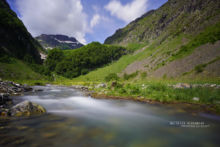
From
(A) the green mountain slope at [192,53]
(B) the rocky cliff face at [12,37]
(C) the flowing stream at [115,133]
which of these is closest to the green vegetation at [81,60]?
(B) the rocky cliff face at [12,37]

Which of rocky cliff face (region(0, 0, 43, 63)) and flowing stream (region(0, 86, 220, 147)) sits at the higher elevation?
rocky cliff face (region(0, 0, 43, 63))

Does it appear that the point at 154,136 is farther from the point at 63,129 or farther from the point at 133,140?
the point at 63,129

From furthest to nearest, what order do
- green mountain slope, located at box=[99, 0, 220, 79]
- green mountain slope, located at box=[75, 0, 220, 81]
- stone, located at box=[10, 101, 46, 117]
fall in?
green mountain slope, located at box=[99, 0, 220, 79] < green mountain slope, located at box=[75, 0, 220, 81] < stone, located at box=[10, 101, 46, 117]

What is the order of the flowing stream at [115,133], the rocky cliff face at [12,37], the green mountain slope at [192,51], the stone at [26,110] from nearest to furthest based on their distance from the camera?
the flowing stream at [115,133], the stone at [26,110], the green mountain slope at [192,51], the rocky cliff face at [12,37]

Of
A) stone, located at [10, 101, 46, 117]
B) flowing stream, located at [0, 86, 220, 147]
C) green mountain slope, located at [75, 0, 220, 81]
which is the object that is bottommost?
flowing stream, located at [0, 86, 220, 147]

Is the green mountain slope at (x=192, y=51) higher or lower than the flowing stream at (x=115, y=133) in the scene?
higher

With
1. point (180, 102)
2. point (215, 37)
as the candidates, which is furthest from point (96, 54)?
point (180, 102)

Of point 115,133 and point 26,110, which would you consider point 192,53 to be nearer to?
point 115,133

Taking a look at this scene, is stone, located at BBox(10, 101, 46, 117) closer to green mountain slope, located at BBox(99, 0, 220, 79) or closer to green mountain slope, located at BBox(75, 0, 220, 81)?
green mountain slope, located at BBox(75, 0, 220, 81)

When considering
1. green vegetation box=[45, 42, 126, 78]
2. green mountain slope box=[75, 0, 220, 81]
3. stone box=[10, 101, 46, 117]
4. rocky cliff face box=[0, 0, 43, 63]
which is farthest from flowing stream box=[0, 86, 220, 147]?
green vegetation box=[45, 42, 126, 78]

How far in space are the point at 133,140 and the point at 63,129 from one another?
3.28 metres

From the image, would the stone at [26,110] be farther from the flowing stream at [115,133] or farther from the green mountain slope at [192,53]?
the green mountain slope at [192,53]

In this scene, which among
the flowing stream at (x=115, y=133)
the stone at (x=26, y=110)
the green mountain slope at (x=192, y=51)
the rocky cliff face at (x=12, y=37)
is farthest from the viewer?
the rocky cliff face at (x=12, y=37)

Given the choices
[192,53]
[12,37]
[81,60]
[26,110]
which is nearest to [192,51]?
[192,53]
